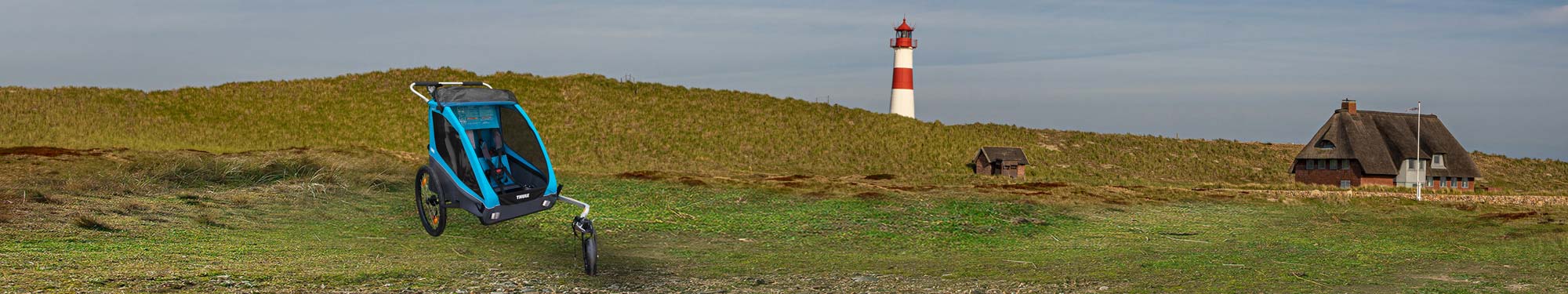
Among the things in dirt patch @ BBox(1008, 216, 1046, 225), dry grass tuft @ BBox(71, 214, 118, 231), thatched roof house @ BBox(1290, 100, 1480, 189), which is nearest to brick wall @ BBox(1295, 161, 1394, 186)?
thatched roof house @ BBox(1290, 100, 1480, 189)

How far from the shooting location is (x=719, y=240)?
1912cm

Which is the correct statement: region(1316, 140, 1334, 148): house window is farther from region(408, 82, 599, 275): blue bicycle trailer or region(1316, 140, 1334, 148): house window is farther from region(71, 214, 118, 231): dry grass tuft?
region(71, 214, 118, 231): dry grass tuft

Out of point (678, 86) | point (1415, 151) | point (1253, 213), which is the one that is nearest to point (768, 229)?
point (1253, 213)

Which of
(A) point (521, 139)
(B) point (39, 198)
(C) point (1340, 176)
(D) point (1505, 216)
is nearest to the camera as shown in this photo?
(A) point (521, 139)

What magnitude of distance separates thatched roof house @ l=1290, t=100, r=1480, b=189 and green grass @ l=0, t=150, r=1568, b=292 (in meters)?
24.5

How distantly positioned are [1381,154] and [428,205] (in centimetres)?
5205

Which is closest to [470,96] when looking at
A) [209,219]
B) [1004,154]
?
[209,219]

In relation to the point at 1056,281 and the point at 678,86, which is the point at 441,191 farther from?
the point at 678,86

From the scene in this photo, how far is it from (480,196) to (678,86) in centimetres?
6866

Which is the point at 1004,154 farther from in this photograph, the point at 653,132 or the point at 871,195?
the point at 871,195

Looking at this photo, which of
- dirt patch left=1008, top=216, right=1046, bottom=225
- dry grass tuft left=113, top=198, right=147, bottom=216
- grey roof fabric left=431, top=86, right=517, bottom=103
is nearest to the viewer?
grey roof fabric left=431, top=86, right=517, bottom=103

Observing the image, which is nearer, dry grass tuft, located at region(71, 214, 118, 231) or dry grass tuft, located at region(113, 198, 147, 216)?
dry grass tuft, located at region(71, 214, 118, 231)

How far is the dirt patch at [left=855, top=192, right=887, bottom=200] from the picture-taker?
1004 inches

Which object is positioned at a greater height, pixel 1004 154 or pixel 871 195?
pixel 1004 154
